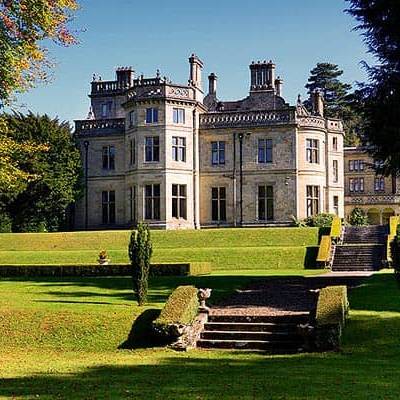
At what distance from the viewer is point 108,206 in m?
44.7

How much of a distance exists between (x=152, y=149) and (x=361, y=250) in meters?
15.4

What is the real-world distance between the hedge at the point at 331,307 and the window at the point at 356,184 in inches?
2215

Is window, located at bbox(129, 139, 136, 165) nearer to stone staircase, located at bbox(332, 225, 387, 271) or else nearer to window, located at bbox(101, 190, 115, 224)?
window, located at bbox(101, 190, 115, 224)

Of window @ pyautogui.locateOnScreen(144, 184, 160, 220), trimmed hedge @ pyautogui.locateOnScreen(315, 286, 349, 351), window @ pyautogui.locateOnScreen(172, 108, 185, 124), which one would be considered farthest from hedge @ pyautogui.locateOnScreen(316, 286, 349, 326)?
window @ pyautogui.locateOnScreen(172, 108, 185, 124)

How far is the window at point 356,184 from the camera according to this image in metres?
69.4

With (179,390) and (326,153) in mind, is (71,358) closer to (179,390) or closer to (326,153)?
(179,390)

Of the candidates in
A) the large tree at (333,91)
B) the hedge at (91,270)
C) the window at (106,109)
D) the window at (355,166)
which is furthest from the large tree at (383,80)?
the large tree at (333,91)

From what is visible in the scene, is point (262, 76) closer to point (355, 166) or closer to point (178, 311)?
point (355, 166)

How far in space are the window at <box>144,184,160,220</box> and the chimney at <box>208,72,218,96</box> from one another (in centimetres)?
1750

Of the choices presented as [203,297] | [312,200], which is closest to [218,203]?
[312,200]

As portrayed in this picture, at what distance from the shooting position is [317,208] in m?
42.6

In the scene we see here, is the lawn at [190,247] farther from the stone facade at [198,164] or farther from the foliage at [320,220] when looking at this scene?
the stone facade at [198,164]

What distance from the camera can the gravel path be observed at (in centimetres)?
1579

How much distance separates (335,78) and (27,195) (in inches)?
2160
